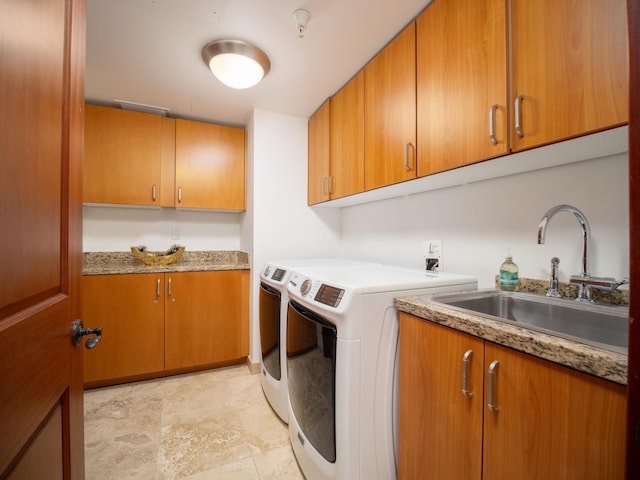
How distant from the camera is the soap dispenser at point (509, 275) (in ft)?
3.97

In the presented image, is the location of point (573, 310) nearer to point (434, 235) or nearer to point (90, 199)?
point (434, 235)

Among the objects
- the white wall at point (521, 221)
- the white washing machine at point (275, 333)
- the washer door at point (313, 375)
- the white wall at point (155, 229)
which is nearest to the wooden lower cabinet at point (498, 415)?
the washer door at point (313, 375)

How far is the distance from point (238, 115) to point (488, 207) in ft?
7.07

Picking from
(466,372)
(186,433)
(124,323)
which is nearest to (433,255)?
(466,372)

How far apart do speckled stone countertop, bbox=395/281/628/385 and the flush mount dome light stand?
1615 millimetres

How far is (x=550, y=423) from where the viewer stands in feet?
2.00

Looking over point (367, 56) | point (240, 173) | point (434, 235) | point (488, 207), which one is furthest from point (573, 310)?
point (240, 173)

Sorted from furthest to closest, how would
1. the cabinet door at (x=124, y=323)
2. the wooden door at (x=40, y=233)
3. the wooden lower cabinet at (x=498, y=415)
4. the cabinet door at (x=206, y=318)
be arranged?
1. the cabinet door at (x=206, y=318)
2. the cabinet door at (x=124, y=323)
3. the wooden lower cabinet at (x=498, y=415)
4. the wooden door at (x=40, y=233)

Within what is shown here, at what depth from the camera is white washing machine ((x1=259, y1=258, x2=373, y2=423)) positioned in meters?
1.63

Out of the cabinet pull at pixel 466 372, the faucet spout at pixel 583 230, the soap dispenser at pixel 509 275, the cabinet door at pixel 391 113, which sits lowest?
the cabinet pull at pixel 466 372

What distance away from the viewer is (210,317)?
2.34 m

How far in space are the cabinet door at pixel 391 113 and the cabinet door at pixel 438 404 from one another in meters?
0.79

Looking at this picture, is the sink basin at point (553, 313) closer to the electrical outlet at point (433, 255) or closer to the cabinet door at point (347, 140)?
the electrical outlet at point (433, 255)

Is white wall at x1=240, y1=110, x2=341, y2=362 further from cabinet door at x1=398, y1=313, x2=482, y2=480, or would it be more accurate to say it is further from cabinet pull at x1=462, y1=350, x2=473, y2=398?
cabinet pull at x1=462, y1=350, x2=473, y2=398
